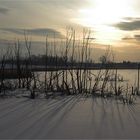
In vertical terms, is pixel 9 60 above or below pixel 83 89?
above

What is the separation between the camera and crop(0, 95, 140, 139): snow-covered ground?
3914mm

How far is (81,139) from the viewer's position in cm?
371

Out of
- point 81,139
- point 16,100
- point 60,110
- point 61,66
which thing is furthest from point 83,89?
point 81,139

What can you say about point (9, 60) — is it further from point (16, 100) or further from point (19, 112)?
point (19, 112)

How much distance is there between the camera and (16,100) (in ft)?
20.9

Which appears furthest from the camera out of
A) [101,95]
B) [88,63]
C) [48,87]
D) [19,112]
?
[88,63]

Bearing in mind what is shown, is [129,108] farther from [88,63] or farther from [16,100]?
[88,63]

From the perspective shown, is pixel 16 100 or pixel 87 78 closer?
pixel 16 100

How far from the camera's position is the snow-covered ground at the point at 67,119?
391 cm

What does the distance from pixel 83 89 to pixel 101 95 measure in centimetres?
83

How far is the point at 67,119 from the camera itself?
4.73m

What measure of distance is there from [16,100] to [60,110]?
52.0 inches

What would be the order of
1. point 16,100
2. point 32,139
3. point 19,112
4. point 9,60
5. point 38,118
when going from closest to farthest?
point 32,139 → point 38,118 → point 19,112 → point 16,100 → point 9,60

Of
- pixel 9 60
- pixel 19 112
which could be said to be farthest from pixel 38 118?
pixel 9 60
